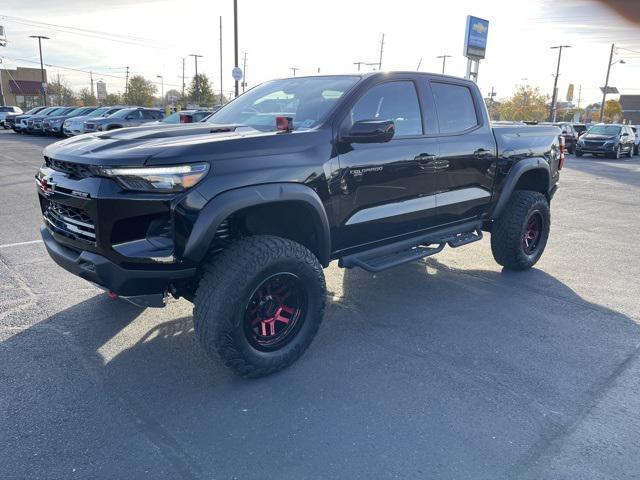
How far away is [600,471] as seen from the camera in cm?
253

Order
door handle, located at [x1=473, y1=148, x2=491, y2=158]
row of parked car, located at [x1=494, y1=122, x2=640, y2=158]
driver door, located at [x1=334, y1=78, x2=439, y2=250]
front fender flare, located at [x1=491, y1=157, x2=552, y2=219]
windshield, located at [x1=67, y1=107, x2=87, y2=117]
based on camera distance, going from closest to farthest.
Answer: driver door, located at [x1=334, y1=78, x2=439, y2=250] → door handle, located at [x1=473, y1=148, x2=491, y2=158] → front fender flare, located at [x1=491, y1=157, x2=552, y2=219] → row of parked car, located at [x1=494, y1=122, x2=640, y2=158] → windshield, located at [x1=67, y1=107, x2=87, y2=117]

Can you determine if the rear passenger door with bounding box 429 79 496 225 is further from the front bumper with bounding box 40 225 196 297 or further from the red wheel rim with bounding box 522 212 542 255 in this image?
the front bumper with bounding box 40 225 196 297

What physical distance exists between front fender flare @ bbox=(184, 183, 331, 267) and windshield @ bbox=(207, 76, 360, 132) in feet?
1.99

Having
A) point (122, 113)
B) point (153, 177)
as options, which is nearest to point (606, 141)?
point (122, 113)

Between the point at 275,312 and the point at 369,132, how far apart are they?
1348 millimetres

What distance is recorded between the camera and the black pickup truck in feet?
9.50

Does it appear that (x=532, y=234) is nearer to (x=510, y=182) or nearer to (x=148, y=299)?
(x=510, y=182)

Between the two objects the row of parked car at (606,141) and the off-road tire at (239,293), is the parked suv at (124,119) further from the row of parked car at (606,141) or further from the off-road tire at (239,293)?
the off-road tire at (239,293)

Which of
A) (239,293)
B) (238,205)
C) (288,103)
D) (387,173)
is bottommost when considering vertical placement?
(239,293)

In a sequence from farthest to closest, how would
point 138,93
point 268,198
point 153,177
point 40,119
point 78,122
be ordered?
point 138,93 → point 40,119 → point 78,122 → point 268,198 → point 153,177

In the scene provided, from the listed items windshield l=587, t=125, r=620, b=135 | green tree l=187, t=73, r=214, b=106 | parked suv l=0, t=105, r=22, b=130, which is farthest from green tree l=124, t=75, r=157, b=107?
windshield l=587, t=125, r=620, b=135

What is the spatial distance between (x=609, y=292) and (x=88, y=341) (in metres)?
4.72

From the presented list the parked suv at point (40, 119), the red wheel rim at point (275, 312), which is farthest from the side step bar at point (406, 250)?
the parked suv at point (40, 119)

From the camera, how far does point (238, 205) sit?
3.02 meters
